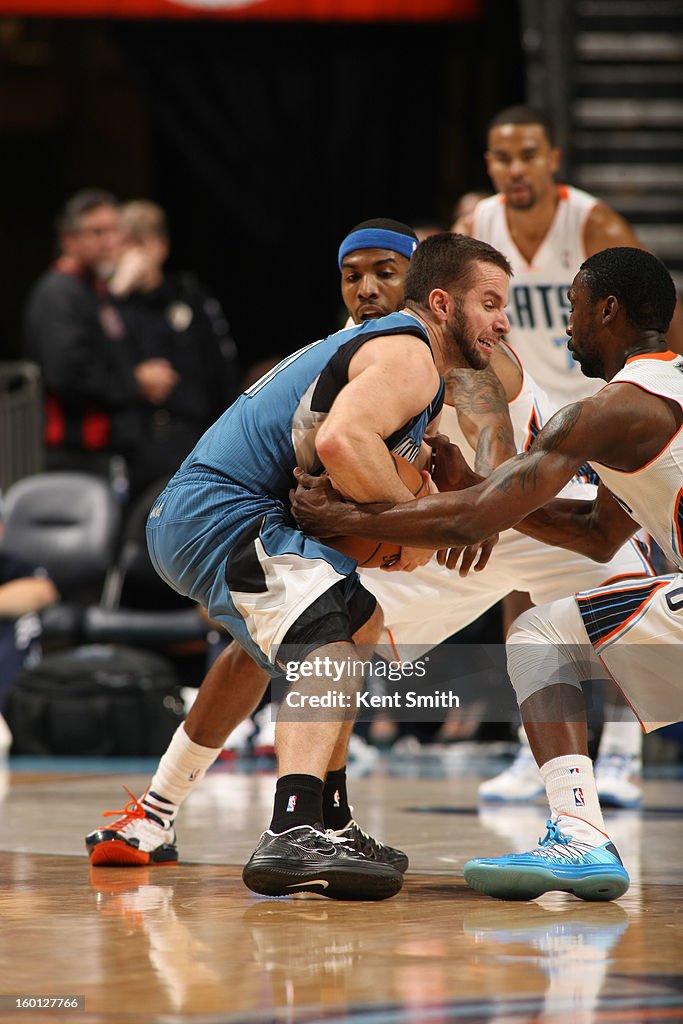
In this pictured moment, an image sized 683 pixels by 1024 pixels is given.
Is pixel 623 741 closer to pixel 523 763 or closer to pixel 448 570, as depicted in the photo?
pixel 523 763

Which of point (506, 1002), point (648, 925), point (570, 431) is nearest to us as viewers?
point (506, 1002)

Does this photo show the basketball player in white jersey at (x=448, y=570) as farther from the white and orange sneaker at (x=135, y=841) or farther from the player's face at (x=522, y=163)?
the player's face at (x=522, y=163)

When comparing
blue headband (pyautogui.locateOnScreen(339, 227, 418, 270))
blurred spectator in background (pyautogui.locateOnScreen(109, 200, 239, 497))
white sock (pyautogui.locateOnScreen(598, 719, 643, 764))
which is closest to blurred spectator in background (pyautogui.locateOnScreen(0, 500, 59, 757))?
blurred spectator in background (pyautogui.locateOnScreen(109, 200, 239, 497))

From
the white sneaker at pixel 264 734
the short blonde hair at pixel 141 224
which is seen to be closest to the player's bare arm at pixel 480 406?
the white sneaker at pixel 264 734

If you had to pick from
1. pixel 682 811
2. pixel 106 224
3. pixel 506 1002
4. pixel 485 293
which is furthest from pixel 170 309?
pixel 506 1002

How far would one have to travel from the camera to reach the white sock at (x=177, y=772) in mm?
3934

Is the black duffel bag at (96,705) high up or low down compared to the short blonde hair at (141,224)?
down

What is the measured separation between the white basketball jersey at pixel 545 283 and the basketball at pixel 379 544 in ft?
6.95

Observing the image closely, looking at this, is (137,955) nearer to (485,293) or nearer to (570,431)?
(570,431)

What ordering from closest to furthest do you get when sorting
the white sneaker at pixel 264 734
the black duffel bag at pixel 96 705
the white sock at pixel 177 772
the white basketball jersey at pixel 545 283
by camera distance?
the white sock at pixel 177 772
the white basketball jersey at pixel 545 283
the black duffel bag at pixel 96 705
the white sneaker at pixel 264 734

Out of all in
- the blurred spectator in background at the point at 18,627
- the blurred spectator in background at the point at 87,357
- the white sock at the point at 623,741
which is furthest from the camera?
the blurred spectator in background at the point at 87,357

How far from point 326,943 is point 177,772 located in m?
1.20

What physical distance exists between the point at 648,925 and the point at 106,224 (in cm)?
661

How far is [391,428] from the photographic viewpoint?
3404 mm
